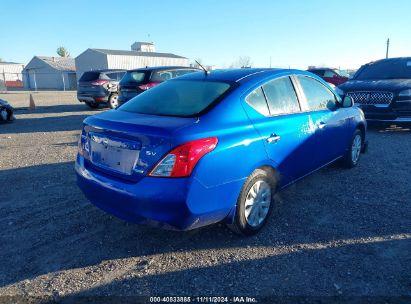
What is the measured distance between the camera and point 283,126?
138 inches

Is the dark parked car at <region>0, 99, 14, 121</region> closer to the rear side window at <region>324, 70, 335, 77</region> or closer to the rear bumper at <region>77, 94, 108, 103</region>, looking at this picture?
the rear bumper at <region>77, 94, 108, 103</region>

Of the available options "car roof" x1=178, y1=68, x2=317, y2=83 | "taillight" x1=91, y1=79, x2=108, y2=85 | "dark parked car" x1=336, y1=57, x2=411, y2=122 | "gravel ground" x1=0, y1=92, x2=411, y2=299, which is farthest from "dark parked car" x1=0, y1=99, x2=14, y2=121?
"dark parked car" x1=336, y1=57, x2=411, y2=122

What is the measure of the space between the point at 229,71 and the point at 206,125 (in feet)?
4.45

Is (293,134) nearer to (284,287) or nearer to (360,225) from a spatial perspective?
(360,225)

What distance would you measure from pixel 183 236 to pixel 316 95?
2525 mm

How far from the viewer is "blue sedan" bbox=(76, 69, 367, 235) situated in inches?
103

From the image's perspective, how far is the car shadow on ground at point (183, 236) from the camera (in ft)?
9.51

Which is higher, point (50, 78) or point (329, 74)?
point (329, 74)

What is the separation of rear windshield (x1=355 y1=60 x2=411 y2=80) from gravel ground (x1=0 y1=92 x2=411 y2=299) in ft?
17.5

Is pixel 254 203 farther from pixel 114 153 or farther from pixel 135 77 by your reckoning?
pixel 135 77

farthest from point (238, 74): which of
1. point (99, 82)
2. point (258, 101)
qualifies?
point (99, 82)

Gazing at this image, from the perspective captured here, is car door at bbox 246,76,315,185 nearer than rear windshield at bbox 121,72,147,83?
Yes

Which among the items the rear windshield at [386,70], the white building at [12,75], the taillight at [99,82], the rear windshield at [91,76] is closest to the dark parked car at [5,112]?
the taillight at [99,82]

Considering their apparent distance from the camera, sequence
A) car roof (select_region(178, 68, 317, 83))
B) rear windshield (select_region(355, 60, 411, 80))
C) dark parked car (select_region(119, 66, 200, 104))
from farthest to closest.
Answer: dark parked car (select_region(119, 66, 200, 104)) → rear windshield (select_region(355, 60, 411, 80)) → car roof (select_region(178, 68, 317, 83))
